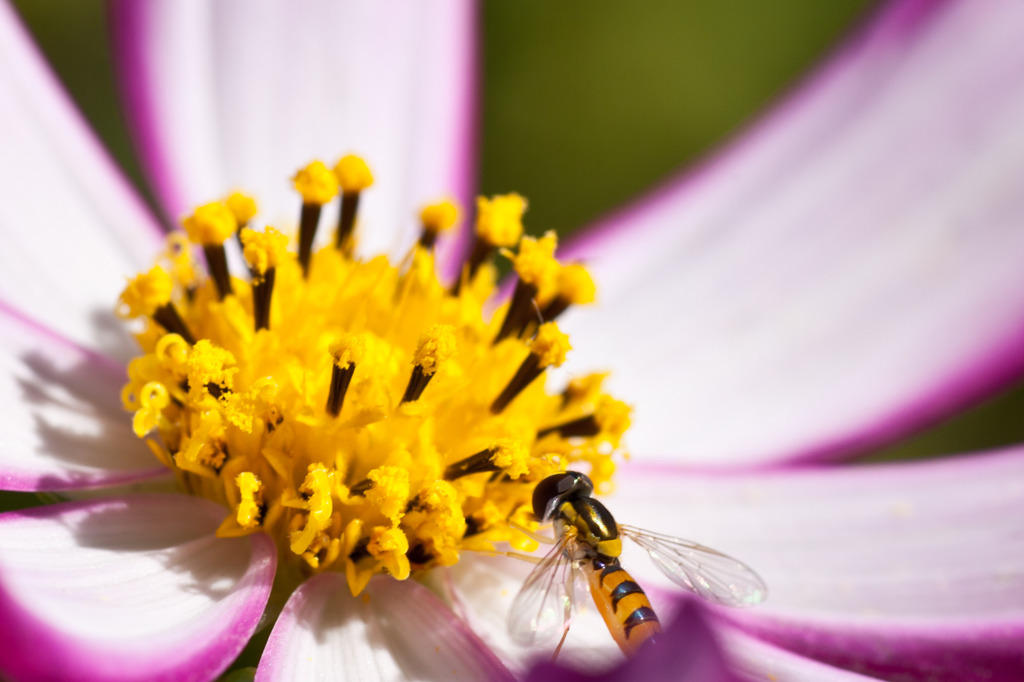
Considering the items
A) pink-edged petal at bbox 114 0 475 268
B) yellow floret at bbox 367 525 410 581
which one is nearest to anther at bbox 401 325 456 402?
yellow floret at bbox 367 525 410 581

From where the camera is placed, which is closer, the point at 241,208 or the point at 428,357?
the point at 428,357

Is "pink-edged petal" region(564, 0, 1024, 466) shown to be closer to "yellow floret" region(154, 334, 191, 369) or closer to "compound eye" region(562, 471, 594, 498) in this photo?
"compound eye" region(562, 471, 594, 498)

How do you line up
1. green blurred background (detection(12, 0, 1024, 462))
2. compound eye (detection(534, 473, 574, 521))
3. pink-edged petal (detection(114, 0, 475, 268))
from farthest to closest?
1. green blurred background (detection(12, 0, 1024, 462))
2. pink-edged petal (detection(114, 0, 475, 268))
3. compound eye (detection(534, 473, 574, 521))

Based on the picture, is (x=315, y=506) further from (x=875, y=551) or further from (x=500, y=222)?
(x=875, y=551)

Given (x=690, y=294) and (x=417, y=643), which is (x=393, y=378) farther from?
(x=690, y=294)

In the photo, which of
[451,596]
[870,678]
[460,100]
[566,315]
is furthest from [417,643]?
[460,100]

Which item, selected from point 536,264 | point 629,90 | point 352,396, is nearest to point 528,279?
point 536,264

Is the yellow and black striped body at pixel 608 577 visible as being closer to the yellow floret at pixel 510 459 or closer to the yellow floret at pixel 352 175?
the yellow floret at pixel 510 459
